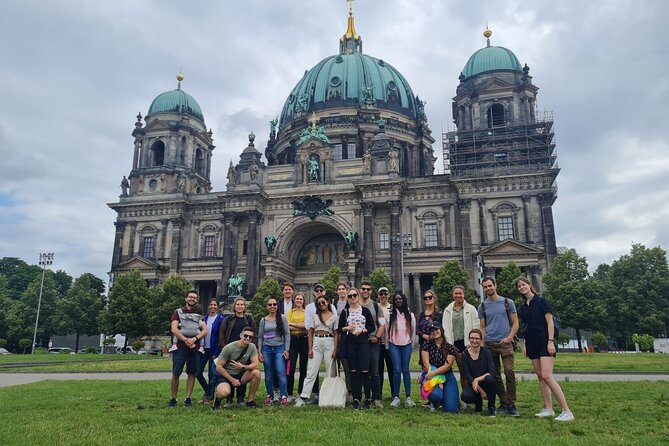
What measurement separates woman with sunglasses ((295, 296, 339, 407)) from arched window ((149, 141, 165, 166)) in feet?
169

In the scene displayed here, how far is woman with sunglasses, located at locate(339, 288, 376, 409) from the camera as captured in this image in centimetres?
979

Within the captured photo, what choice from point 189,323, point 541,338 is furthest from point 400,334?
point 189,323

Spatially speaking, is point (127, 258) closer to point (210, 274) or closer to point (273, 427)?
point (210, 274)

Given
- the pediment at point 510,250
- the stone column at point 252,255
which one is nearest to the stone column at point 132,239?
the stone column at point 252,255

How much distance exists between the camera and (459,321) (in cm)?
992

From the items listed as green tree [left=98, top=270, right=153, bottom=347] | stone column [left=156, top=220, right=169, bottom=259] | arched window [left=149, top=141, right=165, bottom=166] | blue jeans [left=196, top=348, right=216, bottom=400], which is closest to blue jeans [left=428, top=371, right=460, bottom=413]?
blue jeans [left=196, top=348, right=216, bottom=400]

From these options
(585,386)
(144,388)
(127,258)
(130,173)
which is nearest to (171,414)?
(144,388)

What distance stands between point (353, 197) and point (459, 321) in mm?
39785

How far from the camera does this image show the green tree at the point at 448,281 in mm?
38406

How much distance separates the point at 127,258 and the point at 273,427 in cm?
5062

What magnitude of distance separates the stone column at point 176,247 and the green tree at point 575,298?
113ft

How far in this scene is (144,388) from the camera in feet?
43.0

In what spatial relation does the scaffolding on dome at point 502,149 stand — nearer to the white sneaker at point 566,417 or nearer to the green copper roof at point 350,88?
the green copper roof at point 350,88

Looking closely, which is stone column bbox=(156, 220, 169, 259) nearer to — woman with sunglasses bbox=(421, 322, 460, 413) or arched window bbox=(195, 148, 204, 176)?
arched window bbox=(195, 148, 204, 176)
